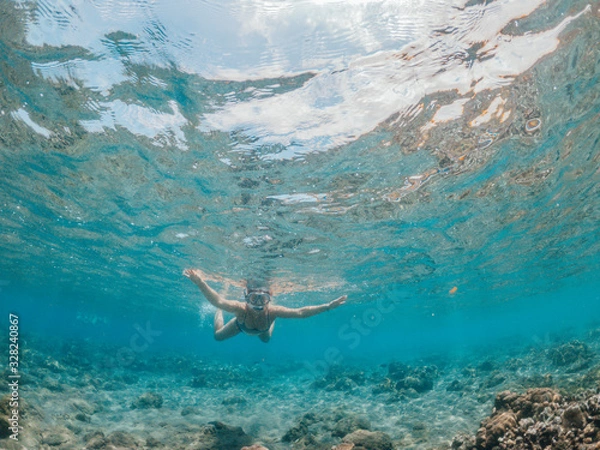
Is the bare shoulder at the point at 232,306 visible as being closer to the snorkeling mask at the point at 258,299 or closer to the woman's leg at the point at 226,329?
the snorkeling mask at the point at 258,299

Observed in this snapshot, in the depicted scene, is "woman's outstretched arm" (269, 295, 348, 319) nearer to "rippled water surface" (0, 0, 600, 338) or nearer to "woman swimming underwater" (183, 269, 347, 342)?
"woman swimming underwater" (183, 269, 347, 342)

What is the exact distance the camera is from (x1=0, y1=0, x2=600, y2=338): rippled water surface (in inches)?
284

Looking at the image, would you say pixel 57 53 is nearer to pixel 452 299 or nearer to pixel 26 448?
pixel 26 448

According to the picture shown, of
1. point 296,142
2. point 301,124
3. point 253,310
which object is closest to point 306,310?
point 253,310

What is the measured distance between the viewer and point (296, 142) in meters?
10.3

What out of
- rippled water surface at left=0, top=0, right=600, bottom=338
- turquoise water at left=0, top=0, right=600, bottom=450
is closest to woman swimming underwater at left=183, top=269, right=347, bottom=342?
turquoise water at left=0, top=0, right=600, bottom=450

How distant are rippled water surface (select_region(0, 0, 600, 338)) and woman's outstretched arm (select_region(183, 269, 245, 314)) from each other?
4039 mm

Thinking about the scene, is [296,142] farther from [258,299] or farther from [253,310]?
[253,310]

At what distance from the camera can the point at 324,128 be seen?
32.0 feet

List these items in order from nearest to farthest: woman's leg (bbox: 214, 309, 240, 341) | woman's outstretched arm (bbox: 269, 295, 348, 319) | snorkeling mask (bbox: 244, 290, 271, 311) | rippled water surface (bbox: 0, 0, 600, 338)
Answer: rippled water surface (bbox: 0, 0, 600, 338) < woman's outstretched arm (bbox: 269, 295, 348, 319) < snorkeling mask (bbox: 244, 290, 271, 311) < woman's leg (bbox: 214, 309, 240, 341)

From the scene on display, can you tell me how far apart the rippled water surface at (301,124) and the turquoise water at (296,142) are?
61mm

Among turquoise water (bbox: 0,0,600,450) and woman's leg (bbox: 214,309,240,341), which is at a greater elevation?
turquoise water (bbox: 0,0,600,450)

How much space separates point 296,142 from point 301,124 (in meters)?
0.82

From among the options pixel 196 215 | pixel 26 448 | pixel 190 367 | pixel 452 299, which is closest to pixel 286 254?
pixel 196 215
